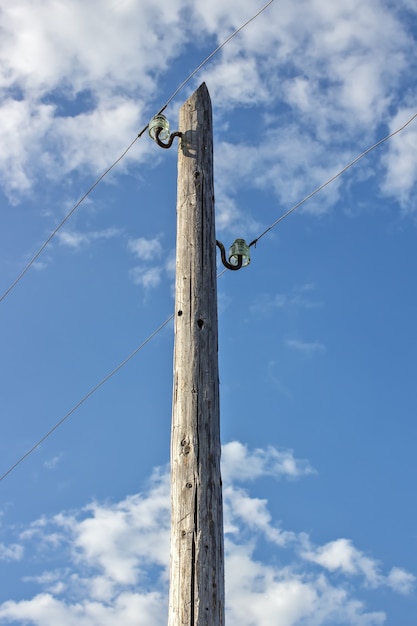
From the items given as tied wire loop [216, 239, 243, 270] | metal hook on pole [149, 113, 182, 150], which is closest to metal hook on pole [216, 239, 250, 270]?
tied wire loop [216, 239, 243, 270]

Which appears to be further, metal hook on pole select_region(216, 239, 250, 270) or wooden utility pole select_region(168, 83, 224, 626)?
metal hook on pole select_region(216, 239, 250, 270)

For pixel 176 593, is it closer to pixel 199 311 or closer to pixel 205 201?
pixel 199 311

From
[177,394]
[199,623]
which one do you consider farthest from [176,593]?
[177,394]

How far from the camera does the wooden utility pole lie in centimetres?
425

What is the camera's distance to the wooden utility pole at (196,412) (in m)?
4.25

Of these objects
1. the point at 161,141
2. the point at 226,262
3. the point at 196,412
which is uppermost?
the point at 161,141

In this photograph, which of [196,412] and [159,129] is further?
[159,129]

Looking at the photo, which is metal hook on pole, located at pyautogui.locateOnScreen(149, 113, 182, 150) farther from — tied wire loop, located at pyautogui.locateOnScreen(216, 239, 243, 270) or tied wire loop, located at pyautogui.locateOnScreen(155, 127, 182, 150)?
tied wire loop, located at pyautogui.locateOnScreen(216, 239, 243, 270)

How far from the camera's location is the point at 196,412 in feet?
15.6

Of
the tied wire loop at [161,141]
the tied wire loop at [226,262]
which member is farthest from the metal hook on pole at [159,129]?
the tied wire loop at [226,262]

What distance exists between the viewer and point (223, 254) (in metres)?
6.37

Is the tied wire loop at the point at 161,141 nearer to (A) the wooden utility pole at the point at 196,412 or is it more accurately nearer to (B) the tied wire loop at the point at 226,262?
(A) the wooden utility pole at the point at 196,412

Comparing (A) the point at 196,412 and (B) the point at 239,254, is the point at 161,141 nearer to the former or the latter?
(B) the point at 239,254

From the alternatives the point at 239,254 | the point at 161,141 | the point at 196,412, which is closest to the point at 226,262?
the point at 239,254
